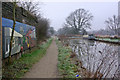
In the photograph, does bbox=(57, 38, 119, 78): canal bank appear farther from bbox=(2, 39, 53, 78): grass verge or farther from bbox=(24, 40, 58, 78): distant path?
bbox=(2, 39, 53, 78): grass verge

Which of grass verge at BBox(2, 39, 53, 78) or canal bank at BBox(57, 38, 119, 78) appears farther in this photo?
grass verge at BBox(2, 39, 53, 78)

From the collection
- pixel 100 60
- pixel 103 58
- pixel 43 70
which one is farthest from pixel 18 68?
pixel 103 58

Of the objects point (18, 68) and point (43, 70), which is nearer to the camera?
point (18, 68)

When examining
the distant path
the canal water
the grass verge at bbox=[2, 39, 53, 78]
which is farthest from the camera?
the distant path

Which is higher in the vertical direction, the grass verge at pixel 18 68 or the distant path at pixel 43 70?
the grass verge at pixel 18 68

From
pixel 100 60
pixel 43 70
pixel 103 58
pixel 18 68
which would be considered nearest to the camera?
pixel 103 58

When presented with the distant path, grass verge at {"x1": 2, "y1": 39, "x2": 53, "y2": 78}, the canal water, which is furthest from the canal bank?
grass verge at {"x1": 2, "y1": 39, "x2": 53, "y2": 78}

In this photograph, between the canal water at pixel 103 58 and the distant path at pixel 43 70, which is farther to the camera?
the distant path at pixel 43 70

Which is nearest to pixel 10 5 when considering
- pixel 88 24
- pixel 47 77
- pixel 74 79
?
pixel 47 77

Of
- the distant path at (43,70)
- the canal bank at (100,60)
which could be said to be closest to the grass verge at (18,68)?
the distant path at (43,70)

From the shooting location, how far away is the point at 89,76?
3.35 metres

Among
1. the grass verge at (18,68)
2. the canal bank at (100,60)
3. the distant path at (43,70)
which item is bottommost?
the distant path at (43,70)

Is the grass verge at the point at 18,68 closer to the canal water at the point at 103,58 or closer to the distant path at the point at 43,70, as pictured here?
the distant path at the point at 43,70

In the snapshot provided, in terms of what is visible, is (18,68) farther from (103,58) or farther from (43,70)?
(103,58)
